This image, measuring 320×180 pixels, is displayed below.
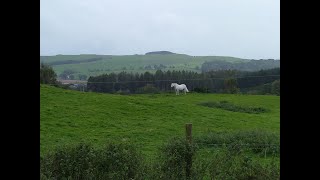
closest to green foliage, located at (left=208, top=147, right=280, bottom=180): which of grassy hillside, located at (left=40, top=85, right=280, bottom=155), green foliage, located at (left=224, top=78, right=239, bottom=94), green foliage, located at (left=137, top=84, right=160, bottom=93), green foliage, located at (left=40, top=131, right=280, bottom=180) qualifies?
green foliage, located at (left=40, top=131, right=280, bottom=180)

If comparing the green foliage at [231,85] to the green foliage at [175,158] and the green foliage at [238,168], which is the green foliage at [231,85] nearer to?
the green foliage at [238,168]

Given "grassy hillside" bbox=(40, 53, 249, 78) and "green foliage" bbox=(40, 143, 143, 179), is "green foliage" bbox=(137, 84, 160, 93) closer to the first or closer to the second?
"grassy hillside" bbox=(40, 53, 249, 78)

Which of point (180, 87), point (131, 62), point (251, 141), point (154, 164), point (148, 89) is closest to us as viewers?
point (154, 164)

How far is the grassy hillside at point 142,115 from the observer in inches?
337

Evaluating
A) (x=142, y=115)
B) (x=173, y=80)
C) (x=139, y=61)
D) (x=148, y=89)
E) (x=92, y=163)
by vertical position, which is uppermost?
(x=139, y=61)

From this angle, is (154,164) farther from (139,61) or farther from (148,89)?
(139,61)

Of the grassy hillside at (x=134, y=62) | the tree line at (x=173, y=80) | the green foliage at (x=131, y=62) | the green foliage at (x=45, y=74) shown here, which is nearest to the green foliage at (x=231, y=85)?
the tree line at (x=173, y=80)

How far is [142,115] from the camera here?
10648 millimetres

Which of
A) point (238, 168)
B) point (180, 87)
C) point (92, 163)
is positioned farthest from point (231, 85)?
point (92, 163)

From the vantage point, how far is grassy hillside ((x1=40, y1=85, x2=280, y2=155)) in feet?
28.1
